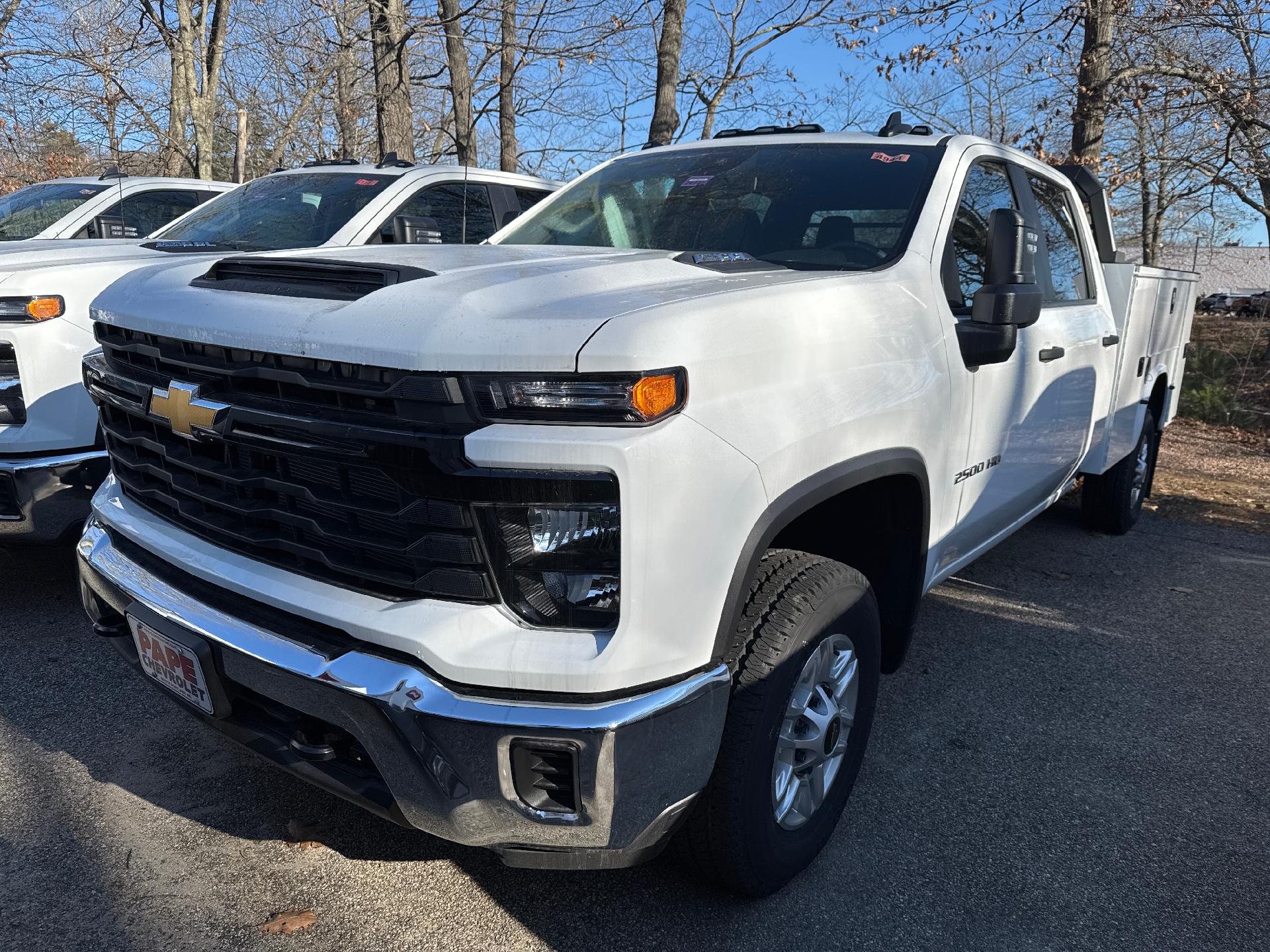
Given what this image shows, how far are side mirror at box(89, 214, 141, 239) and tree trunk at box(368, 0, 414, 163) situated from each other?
3728 millimetres

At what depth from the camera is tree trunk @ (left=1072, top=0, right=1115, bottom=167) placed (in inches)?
443

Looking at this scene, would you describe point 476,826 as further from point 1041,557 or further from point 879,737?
point 1041,557

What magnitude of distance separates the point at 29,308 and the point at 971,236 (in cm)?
362

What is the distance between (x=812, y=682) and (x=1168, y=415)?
17.2 ft

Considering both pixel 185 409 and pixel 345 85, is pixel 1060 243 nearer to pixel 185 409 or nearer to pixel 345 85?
pixel 185 409

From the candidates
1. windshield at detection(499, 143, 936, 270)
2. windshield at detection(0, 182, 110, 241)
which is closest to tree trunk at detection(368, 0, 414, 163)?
windshield at detection(0, 182, 110, 241)

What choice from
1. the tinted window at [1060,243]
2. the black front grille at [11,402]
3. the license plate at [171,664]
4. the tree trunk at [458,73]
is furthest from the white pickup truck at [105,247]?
the tree trunk at [458,73]

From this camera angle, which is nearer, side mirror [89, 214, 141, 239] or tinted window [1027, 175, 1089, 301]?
tinted window [1027, 175, 1089, 301]

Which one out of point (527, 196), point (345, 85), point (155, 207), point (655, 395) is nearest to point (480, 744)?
point (655, 395)

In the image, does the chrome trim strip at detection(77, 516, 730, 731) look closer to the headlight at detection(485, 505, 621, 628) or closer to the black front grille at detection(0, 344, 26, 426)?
the headlight at detection(485, 505, 621, 628)

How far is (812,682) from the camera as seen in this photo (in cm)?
244

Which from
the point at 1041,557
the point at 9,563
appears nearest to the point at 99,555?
the point at 9,563

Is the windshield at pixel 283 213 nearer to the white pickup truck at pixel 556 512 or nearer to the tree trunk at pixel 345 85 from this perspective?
the white pickup truck at pixel 556 512

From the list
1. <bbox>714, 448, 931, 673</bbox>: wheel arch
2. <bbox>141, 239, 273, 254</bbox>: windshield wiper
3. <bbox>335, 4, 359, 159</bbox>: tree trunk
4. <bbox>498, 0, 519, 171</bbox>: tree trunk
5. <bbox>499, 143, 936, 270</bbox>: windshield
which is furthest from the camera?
<bbox>498, 0, 519, 171</bbox>: tree trunk
